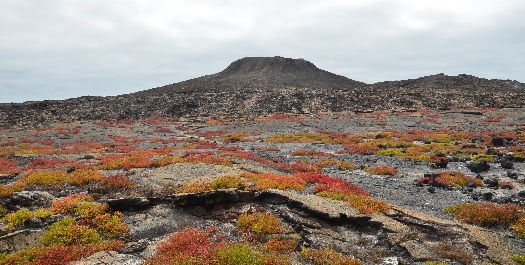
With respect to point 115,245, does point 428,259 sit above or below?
below

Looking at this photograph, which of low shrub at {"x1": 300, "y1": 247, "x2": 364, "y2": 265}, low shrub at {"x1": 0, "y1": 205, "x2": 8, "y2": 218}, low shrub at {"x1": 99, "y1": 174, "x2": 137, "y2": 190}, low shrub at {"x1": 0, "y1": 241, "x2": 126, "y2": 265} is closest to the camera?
low shrub at {"x1": 0, "y1": 241, "x2": 126, "y2": 265}

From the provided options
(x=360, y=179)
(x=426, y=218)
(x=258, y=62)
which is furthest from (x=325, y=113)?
(x=258, y=62)

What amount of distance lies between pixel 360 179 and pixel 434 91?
333 feet

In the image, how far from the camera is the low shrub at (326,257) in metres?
12.9

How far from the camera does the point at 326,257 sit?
13102 millimetres

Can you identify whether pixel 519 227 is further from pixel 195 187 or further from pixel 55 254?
pixel 55 254

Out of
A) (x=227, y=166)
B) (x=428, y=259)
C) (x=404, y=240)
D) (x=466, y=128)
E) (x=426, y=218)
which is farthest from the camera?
(x=466, y=128)

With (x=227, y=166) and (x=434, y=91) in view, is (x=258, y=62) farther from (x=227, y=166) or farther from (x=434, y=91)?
(x=227, y=166)

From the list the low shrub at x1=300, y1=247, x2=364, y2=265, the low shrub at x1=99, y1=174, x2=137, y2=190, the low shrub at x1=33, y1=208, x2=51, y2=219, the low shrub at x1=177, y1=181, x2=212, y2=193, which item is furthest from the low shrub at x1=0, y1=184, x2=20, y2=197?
the low shrub at x1=300, y1=247, x2=364, y2=265

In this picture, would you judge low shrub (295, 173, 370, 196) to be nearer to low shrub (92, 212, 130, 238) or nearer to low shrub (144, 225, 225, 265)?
low shrub (144, 225, 225, 265)

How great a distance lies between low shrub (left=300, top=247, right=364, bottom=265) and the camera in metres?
12.9

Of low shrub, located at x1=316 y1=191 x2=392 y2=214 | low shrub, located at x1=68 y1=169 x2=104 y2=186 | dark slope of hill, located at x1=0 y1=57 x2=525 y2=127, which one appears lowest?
low shrub, located at x1=316 y1=191 x2=392 y2=214

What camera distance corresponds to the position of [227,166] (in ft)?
90.8

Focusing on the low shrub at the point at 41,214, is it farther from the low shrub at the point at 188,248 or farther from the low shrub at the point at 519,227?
the low shrub at the point at 519,227
